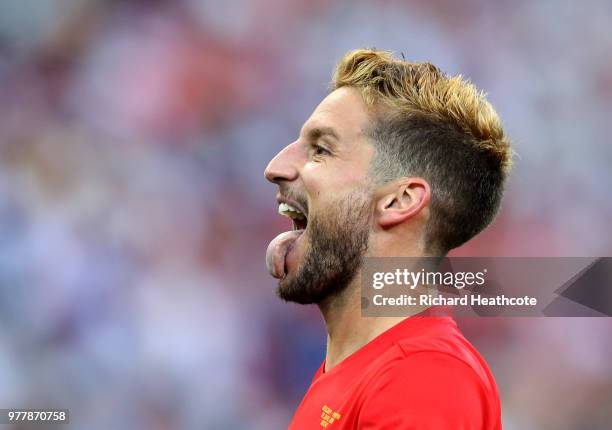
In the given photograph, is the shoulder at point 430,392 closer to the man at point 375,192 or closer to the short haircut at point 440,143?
the man at point 375,192

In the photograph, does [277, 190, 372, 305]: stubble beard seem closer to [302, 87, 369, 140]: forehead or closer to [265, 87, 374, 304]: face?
[265, 87, 374, 304]: face

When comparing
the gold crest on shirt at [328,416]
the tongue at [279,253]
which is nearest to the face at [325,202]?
the tongue at [279,253]

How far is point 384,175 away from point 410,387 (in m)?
0.67

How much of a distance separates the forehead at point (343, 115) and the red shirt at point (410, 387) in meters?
0.52

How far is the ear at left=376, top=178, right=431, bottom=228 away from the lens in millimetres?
2121

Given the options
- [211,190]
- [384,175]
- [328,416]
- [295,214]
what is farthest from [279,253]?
[211,190]

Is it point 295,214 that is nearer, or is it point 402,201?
point 402,201

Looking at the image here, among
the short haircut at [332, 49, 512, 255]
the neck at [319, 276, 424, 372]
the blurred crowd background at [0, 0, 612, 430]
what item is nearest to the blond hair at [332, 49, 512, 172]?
the short haircut at [332, 49, 512, 255]

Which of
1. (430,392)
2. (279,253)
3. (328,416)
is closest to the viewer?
(430,392)

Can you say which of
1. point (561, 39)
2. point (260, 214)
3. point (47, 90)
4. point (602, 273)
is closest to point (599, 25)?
point (561, 39)

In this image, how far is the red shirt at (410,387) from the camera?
162cm

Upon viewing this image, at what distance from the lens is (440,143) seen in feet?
7.23

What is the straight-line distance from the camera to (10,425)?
507 centimetres

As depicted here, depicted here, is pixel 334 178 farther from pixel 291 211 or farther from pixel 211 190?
pixel 211 190
